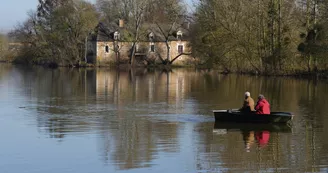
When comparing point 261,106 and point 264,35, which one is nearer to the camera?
point 261,106

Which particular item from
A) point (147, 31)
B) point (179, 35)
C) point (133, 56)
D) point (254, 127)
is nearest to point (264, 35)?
point (133, 56)

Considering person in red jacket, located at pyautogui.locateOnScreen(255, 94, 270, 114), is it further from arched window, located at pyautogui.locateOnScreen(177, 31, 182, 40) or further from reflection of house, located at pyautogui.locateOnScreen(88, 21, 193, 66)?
arched window, located at pyautogui.locateOnScreen(177, 31, 182, 40)

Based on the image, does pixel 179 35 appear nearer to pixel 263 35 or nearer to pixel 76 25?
pixel 76 25

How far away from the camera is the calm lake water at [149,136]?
1584 centimetres

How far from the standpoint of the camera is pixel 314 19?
55812mm

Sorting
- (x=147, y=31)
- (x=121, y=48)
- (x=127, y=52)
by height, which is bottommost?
(x=127, y=52)

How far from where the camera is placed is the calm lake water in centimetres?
1584

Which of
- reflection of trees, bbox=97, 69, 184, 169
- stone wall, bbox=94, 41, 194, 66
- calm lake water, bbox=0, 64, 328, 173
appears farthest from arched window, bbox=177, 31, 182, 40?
calm lake water, bbox=0, 64, 328, 173

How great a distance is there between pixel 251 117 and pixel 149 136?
4656 millimetres

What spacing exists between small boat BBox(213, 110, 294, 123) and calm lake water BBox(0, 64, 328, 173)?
0.40 meters

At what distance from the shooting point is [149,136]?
20578 millimetres

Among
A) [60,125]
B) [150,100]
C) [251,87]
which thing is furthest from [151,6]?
[60,125]

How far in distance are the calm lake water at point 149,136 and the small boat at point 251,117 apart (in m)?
0.40

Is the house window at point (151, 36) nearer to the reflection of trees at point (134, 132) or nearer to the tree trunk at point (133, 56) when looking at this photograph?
the tree trunk at point (133, 56)
